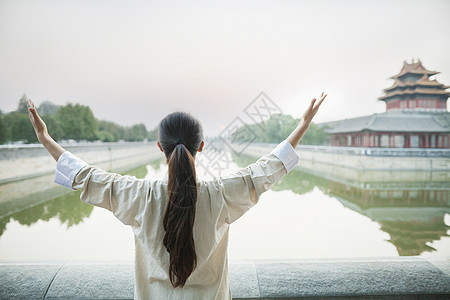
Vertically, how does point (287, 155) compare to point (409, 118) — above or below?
below

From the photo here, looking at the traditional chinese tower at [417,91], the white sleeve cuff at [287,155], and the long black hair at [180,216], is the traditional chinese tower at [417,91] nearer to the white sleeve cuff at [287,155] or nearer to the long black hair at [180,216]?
the white sleeve cuff at [287,155]

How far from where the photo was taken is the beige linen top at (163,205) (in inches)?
17.1

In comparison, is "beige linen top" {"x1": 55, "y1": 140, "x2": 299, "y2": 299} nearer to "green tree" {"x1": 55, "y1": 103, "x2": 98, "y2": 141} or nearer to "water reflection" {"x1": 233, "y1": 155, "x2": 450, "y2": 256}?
"water reflection" {"x1": 233, "y1": 155, "x2": 450, "y2": 256}

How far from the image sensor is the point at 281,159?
0.46 meters

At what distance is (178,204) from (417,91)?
446 inches

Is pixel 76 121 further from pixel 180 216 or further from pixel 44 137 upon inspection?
pixel 180 216

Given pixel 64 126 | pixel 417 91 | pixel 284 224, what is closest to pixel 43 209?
pixel 284 224

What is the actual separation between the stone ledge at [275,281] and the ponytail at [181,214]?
1.17ft

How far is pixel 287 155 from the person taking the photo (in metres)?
0.47

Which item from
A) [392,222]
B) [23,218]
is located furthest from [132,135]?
[392,222]

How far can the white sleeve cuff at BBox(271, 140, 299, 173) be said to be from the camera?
0.46 metres

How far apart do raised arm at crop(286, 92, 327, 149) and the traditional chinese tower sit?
36.1ft

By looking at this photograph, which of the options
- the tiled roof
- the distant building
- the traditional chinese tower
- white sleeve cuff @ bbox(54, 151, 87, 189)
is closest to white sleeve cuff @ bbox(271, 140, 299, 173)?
white sleeve cuff @ bbox(54, 151, 87, 189)

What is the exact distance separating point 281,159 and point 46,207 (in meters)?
4.65
